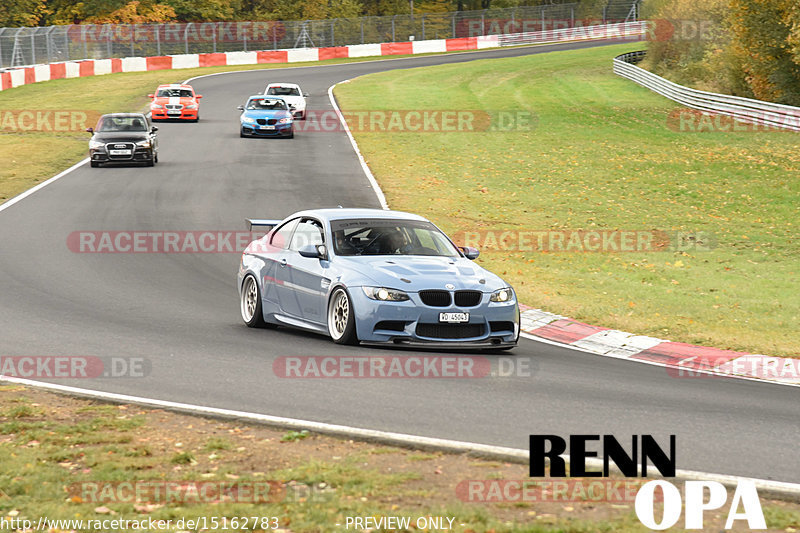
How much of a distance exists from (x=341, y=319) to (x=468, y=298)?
1.47 meters

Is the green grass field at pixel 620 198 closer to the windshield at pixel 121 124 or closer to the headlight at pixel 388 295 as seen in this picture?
the headlight at pixel 388 295

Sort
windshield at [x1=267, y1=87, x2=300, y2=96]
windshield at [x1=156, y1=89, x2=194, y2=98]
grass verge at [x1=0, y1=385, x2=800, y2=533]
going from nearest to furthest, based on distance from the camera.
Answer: grass verge at [x1=0, y1=385, x2=800, y2=533] → windshield at [x1=156, y1=89, x2=194, y2=98] → windshield at [x1=267, y1=87, x2=300, y2=96]

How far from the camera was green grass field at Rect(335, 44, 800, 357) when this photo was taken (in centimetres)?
1556

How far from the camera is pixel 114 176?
29.3m

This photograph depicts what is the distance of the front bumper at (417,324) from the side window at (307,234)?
1.59 m

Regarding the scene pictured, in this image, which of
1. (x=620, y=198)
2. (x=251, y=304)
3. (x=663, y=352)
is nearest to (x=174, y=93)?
(x=620, y=198)

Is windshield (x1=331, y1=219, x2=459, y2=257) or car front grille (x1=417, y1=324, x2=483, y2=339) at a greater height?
windshield (x1=331, y1=219, x2=459, y2=257)

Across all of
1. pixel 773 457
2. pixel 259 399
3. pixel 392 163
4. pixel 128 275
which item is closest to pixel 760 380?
pixel 773 457

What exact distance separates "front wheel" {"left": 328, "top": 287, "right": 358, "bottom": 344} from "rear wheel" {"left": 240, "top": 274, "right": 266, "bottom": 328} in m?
1.62

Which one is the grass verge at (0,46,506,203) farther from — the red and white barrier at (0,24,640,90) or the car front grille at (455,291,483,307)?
the car front grille at (455,291,483,307)

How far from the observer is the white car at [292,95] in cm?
4282

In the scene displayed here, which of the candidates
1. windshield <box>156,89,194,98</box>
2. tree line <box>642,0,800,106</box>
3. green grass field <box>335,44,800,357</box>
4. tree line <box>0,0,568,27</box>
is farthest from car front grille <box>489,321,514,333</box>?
tree line <box>0,0,568,27</box>

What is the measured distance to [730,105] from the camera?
142 feet

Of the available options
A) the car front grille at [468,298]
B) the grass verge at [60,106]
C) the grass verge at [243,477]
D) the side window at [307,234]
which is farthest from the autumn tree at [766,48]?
the grass verge at [243,477]
